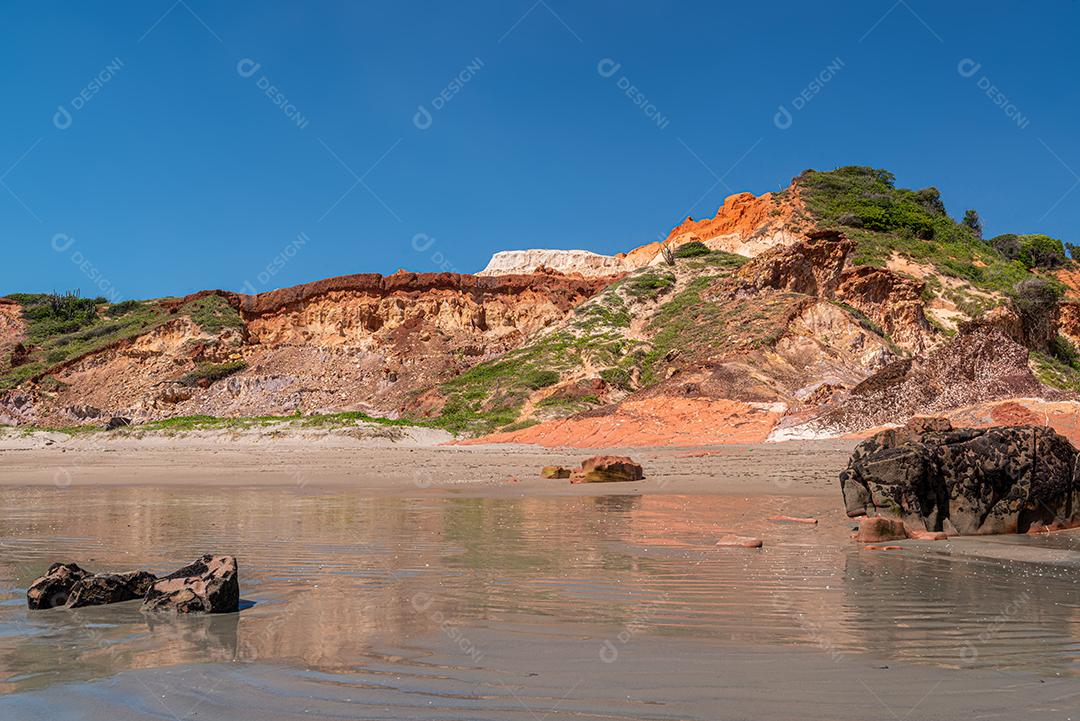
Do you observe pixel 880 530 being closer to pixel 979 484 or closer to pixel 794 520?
pixel 794 520

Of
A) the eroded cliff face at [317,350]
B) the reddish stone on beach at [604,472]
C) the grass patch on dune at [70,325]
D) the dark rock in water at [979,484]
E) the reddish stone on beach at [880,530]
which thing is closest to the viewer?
the reddish stone on beach at [880,530]

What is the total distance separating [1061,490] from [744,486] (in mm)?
5469

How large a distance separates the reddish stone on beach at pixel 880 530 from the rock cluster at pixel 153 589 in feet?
20.2

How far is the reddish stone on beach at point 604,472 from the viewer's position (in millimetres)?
15484

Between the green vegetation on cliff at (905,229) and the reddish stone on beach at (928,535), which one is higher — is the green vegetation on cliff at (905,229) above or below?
above

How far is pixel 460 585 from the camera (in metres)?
6.20

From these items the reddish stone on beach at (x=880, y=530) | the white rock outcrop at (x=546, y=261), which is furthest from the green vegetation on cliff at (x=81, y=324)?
the reddish stone on beach at (x=880, y=530)

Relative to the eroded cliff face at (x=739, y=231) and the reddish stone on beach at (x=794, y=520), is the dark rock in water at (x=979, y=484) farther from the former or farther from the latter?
the eroded cliff face at (x=739, y=231)

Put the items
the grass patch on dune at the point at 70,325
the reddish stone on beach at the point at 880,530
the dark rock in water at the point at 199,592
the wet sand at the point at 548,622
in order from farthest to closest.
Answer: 1. the grass patch on dune at the point at 70,325
2. the reddish stone on beach at the point at 880,530
3. the dark rock in water at the point at 199,592
4. the wet sand at the point at 548,622

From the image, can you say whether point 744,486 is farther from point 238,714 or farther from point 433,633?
point 238,714

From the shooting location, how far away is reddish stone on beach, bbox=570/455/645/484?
610 inches

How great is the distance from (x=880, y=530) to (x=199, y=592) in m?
6.60

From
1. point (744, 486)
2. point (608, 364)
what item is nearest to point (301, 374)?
point (608, 364)

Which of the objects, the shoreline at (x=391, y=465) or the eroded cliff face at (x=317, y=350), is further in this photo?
the eroded cliff face at (x=317, y=350)
